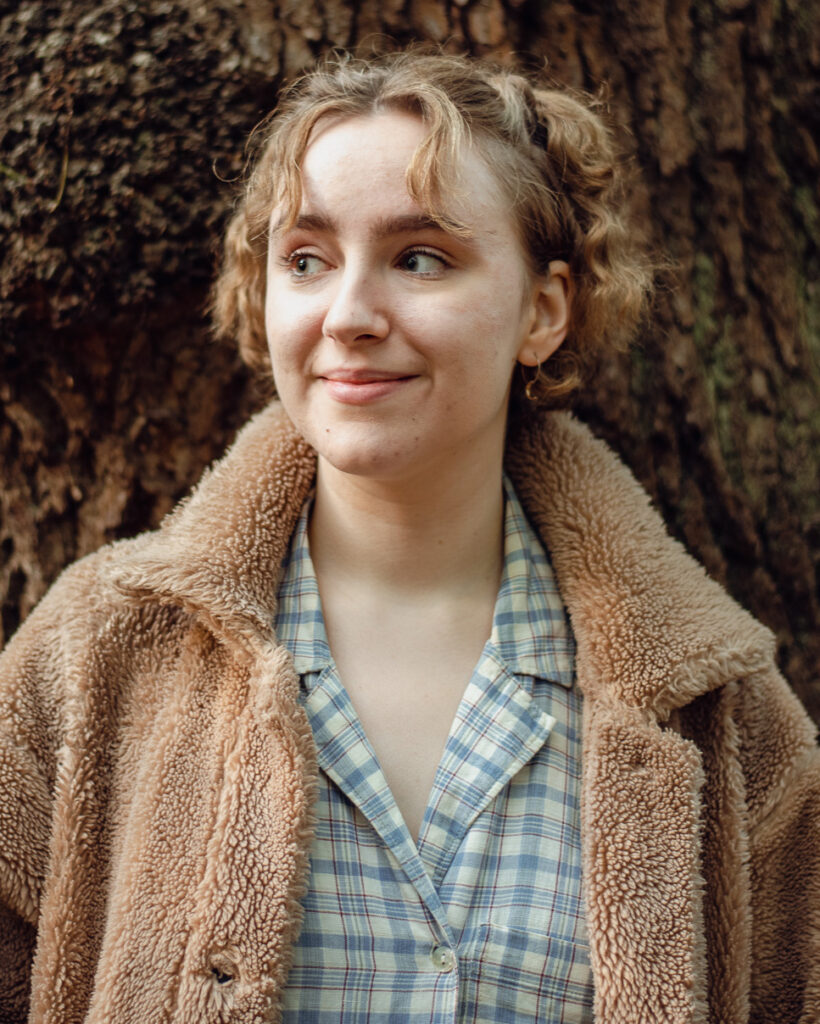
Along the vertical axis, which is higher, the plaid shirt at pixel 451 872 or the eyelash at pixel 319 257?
the eyelash at pixel 319 257

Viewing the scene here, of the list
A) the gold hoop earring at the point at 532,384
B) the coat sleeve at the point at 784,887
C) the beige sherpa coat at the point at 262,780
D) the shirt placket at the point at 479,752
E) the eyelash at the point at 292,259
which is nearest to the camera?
the beige sherpa coat at the point at 262,780

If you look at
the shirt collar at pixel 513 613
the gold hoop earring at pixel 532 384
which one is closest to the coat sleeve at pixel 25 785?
the shirt collar at pixel 513 613

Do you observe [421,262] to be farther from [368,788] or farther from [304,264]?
[368,788]

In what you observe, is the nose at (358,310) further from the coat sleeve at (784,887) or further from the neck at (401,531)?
the coat sleeve at (784,887)

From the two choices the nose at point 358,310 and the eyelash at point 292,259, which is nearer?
the nose at point 358,310

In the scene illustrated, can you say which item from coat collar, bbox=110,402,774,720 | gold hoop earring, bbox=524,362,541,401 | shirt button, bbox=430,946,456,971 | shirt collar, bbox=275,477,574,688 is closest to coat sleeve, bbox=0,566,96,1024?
coat collar, bbox=110,402,774,720

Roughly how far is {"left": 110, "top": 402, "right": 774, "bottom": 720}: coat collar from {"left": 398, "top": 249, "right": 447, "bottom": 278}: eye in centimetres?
42

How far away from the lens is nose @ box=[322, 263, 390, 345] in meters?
1.62

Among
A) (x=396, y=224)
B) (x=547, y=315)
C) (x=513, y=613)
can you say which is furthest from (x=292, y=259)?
(x=513, y=613)

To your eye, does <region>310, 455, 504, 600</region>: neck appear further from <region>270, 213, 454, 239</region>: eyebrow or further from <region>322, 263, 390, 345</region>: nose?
<region>270, 213, 454, 239</region>: eyebrow

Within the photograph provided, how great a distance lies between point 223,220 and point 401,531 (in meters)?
0.73

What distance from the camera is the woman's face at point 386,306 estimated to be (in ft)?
5.40

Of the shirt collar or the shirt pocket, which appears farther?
the shirt collar

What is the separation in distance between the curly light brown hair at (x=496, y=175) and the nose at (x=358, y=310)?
149mm
